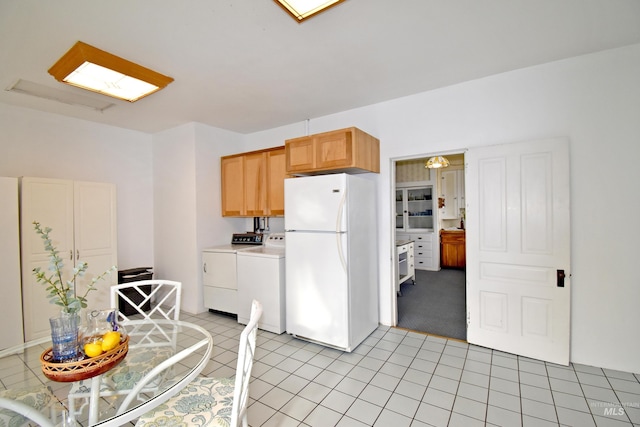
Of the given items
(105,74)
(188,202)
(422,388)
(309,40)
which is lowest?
(422,388)

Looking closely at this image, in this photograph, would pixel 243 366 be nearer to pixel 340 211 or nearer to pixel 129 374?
pixel 129 374

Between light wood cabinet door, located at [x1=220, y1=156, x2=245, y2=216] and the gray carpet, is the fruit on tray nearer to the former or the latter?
light wood cabinet door, located at [x1=220, y1=156, x2=245, y2=216]

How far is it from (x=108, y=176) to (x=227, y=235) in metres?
1.85

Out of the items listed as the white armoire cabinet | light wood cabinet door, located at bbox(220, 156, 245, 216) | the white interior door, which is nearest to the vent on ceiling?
the white armoire cabinet

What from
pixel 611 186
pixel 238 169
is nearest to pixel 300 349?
pixel 238 169

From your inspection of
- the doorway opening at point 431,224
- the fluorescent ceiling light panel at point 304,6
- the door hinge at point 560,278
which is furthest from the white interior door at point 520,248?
the doorway opening at point 431,224

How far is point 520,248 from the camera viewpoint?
2.62 metres

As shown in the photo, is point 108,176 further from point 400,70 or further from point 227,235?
point 400,70

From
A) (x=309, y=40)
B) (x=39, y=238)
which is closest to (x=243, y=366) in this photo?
(x=309, y=40)

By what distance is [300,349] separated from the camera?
2.91 metres

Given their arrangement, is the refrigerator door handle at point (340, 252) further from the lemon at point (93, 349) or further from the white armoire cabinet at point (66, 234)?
the white armoire cabinet at point (66, 234)

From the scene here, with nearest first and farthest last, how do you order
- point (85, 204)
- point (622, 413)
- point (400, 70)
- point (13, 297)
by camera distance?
point (622, 413)
point (400, 70)
point (13, 297)
point (85, 204)

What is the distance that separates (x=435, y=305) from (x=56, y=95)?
5.26 m

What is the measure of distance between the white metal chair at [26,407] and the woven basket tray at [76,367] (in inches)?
6.6
